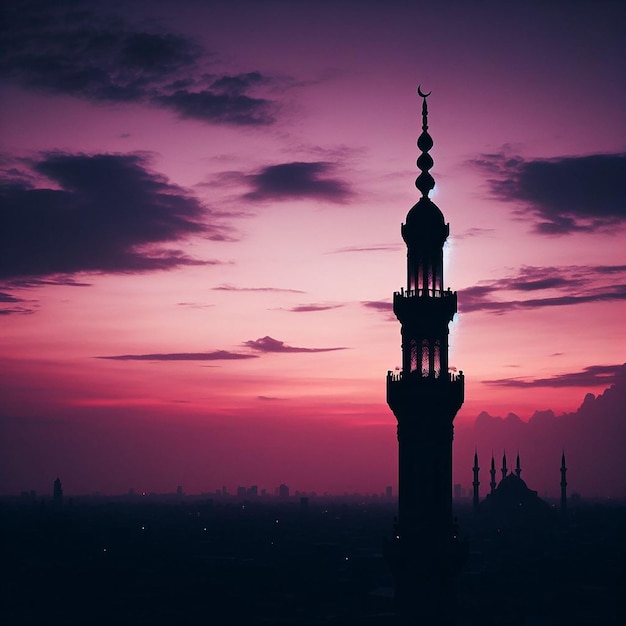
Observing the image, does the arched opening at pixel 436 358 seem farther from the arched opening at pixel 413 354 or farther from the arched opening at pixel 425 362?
the arched opening at pixel 413 354

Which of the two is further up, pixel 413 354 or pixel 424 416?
pixel 413 354

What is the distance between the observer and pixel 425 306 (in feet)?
130

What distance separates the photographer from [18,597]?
5738 inches

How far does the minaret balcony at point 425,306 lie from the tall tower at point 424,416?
0.04 m

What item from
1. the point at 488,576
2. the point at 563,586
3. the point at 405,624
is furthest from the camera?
the point at 488,576

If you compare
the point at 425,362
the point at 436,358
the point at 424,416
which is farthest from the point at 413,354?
the point at 424,416

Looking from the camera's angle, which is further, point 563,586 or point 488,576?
→ point 488,576

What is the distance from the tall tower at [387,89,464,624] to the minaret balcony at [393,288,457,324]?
0.12ft

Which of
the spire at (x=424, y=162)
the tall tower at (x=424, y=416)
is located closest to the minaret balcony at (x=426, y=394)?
the tall tower at (x=424, y=416)

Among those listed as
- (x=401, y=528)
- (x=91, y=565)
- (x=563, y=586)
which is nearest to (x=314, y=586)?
(x=563, y=586)

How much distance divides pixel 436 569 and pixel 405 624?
7.58ft

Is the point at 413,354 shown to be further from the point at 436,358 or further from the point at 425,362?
the point at 436,358

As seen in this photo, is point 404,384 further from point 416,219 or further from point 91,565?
point 91,565

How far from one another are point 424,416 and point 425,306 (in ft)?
13.5
